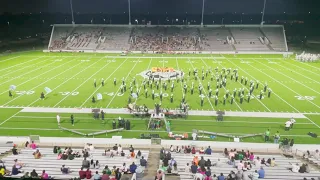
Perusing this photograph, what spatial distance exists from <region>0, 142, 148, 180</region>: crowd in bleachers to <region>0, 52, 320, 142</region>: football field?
365 centimetres

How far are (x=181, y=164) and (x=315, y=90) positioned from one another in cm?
1852

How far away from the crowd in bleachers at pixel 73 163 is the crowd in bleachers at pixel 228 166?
1.33 metres

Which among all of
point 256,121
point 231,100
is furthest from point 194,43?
point 256,121

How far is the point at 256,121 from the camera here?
58.0 ft

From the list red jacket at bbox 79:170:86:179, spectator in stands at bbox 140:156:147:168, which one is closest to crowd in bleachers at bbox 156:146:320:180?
spectator in stands at bbox 140:156:147:168

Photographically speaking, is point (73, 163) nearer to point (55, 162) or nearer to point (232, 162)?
point (55, 162)

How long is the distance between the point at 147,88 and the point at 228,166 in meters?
14.3

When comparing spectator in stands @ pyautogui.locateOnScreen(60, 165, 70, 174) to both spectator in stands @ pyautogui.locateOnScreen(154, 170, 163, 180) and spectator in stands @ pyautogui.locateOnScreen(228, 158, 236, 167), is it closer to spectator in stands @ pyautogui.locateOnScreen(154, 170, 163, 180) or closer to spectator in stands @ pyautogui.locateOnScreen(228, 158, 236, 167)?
spectator in stands @ pyautogui.locateOnScreen(154, 170, 163, 180)

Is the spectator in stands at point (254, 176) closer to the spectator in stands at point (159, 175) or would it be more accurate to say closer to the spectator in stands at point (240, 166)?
the spectator in stands at point (240, 166)

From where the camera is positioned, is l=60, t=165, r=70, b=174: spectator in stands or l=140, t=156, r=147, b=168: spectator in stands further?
l=140, t=156, r=147, b=168: spectator in stands

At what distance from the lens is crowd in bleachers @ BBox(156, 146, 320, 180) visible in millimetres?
10273

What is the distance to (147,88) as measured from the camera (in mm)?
24859

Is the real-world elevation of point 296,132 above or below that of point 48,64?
below

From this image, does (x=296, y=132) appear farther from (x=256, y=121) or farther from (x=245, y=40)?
(x=245, y=40)
